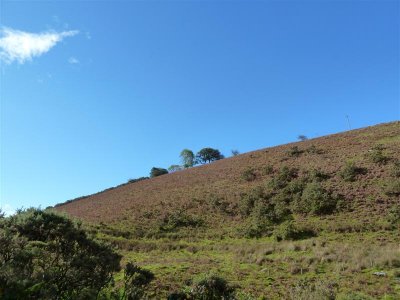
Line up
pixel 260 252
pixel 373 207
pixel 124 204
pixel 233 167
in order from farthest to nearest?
pixel 233 167, pixel 124 204, pixel 373 207, pixel 260 252

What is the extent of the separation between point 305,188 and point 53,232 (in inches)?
1164

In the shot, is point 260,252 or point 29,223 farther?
point 260,252

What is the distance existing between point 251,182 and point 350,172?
1258 cm

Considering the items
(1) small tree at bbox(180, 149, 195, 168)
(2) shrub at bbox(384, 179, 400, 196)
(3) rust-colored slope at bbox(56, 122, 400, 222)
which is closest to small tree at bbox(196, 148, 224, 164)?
(1) small tree at bbox(180, 149, 195, 168)

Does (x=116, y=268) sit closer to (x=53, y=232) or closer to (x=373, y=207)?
(x=53, y=232)

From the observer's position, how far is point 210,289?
47.3 ft

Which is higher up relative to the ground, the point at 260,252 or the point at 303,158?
the point at 303,158

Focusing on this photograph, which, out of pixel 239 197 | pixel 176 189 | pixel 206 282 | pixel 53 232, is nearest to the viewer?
pixel 53 232

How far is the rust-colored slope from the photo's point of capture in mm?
36850

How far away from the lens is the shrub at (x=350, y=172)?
37.2 meters

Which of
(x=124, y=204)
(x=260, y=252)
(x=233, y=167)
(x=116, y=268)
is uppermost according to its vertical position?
(x=233, y=167)

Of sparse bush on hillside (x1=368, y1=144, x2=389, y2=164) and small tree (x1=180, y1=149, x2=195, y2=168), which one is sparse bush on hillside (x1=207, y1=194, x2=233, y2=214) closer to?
sparse bush on hillside (x1=368, y1=144, x2=389, y2=164)

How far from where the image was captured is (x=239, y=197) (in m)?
40.7

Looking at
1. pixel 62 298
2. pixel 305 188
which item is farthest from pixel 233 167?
pixel 62 298
